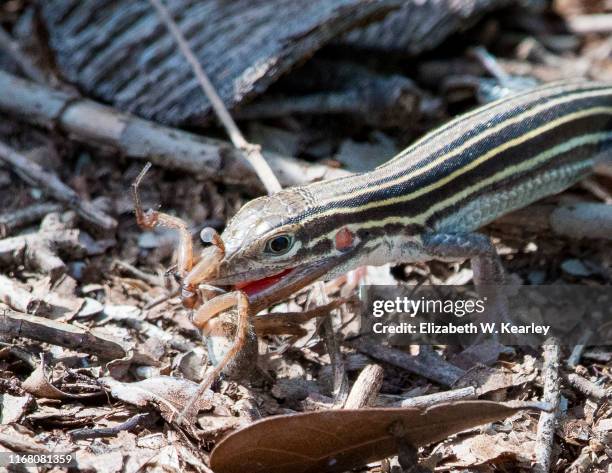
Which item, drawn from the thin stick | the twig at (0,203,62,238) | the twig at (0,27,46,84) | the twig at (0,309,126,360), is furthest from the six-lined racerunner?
the twig at (0,27,46,84)

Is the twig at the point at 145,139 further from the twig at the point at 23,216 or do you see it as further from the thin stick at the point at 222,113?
the twig at the point at 23,216

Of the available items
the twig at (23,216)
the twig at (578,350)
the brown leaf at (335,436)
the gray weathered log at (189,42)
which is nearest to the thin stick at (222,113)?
the gray weathered log at (189,42)

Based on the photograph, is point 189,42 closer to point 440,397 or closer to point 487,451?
point 440,397

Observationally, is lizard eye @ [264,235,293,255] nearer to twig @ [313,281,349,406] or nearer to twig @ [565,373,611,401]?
twig @ [313,281,349,406]

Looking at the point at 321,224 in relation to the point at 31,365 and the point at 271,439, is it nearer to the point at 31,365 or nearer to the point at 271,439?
the point at 271,439

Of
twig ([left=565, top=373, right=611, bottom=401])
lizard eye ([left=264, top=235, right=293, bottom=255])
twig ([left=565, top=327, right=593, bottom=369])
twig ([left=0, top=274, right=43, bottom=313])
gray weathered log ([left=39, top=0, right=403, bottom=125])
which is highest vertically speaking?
gray weathered log ([left=39, top=0, right=403, bottom=125])

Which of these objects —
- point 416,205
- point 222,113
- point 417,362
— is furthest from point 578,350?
point 222,113

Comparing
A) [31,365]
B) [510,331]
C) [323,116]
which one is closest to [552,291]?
[510,331]
